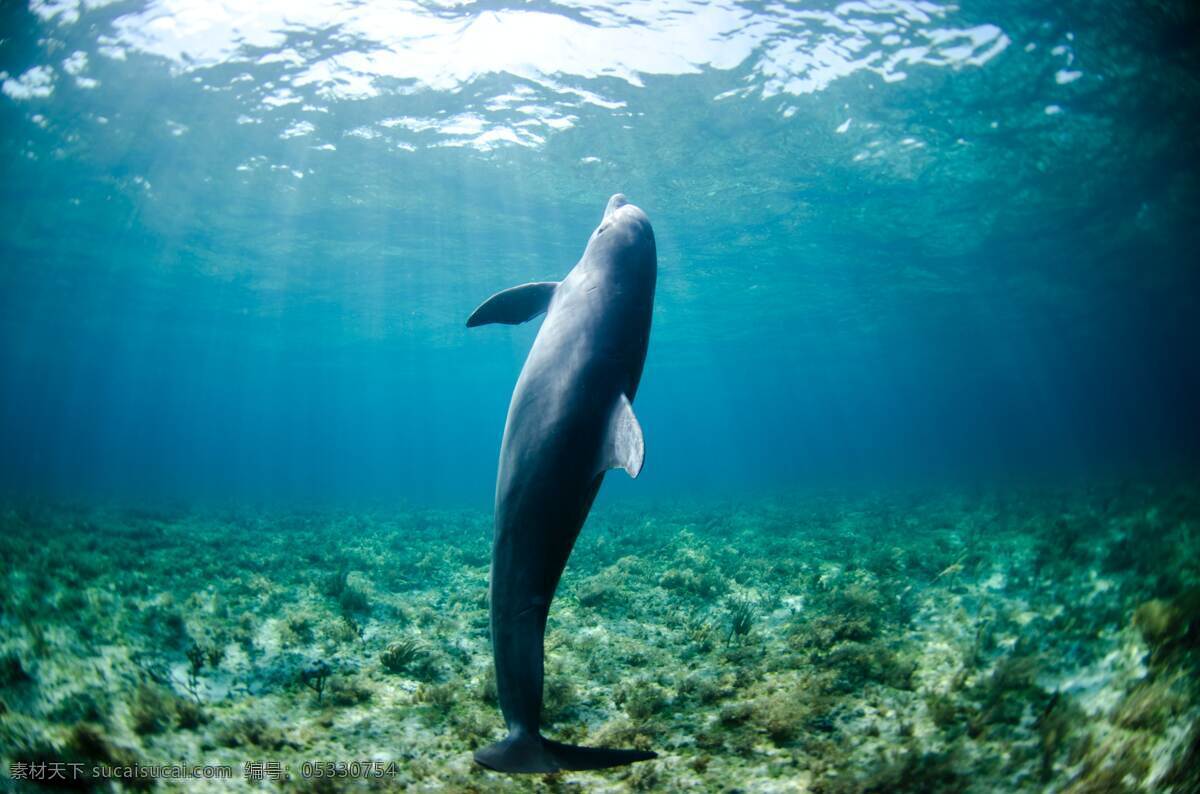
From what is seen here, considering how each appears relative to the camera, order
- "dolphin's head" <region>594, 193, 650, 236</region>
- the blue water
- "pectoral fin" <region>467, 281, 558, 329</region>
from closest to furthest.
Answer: "dolphin's head" <region>594, 193, 650, 236</region> → "pectoral fin" <region>467, 281, 558, 329</region> → the blue water

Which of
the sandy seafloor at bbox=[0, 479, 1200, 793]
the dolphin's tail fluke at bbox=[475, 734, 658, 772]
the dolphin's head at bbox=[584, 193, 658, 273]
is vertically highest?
the dolphin's head at bbox=[584, 193, 658, 273]

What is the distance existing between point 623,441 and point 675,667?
3.73 m

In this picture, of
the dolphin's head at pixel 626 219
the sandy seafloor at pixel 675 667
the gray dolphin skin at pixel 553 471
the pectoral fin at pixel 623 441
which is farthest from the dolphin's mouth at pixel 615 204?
the sandy seafloor at pixel 675 667

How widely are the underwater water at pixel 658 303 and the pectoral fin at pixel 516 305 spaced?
4.25 ft

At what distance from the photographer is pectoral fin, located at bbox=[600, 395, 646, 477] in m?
2.49

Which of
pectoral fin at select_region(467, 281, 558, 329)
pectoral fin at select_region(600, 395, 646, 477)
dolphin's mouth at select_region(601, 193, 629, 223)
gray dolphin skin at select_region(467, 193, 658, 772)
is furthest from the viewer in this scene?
dolphin's mouth at select_region(601, 193, 629, 223)

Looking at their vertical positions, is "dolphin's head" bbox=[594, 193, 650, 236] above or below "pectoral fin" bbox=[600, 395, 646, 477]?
above

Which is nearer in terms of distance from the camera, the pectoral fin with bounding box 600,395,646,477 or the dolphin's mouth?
the pectoral fin with bounding box 600,395,646,477

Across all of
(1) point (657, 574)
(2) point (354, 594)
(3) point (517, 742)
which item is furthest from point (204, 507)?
(3) point (517, 742)

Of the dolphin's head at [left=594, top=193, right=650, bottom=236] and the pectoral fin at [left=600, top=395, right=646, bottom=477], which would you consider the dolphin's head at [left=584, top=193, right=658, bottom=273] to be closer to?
the dolphin's head at [left=594, top=193, right=650, bottom=236]

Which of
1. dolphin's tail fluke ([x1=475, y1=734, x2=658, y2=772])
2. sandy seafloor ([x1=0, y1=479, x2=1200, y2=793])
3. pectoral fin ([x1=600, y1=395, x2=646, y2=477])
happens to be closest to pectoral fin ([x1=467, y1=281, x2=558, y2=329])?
pectoral fin ([x1=600, y1=395, x2=646, y2=477])

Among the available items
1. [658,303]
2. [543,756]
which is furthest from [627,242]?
[658,303]

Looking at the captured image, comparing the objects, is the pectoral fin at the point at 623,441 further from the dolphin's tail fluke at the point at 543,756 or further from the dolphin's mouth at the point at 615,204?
the dolphin's mouth at the point at 615,204

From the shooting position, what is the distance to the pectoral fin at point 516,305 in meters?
3.61
